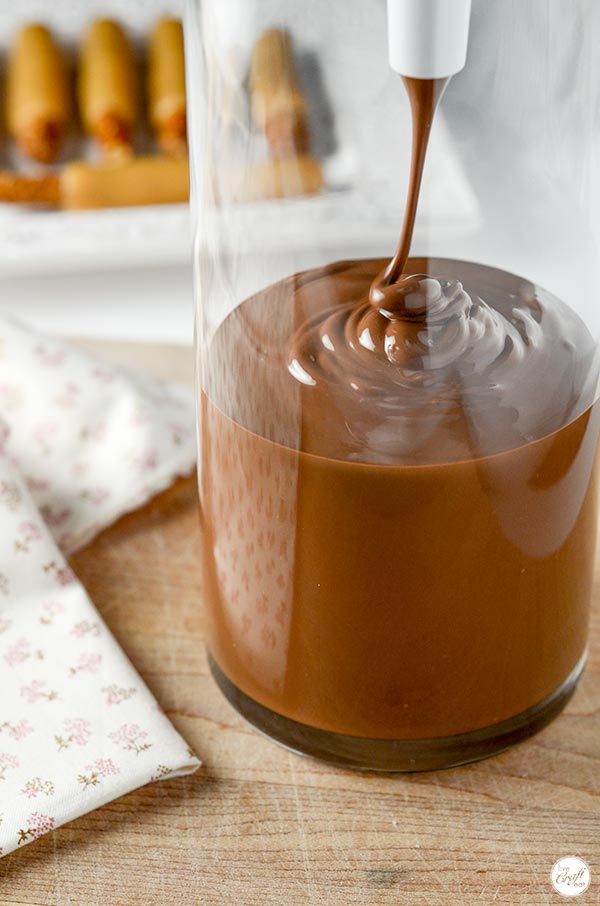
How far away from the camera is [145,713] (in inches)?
22.7

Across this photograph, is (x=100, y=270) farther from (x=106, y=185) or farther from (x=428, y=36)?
(x=428, y=36)

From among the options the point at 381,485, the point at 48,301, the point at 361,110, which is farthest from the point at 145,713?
the point at 48,301

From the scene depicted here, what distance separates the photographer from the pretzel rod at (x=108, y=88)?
1501mm

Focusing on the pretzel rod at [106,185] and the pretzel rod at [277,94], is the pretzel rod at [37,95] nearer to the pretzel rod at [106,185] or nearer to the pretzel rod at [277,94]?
the pretzel rod at [106,185]

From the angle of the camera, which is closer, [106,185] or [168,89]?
[106,185]

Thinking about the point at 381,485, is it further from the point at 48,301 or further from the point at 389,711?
the point at 48,301

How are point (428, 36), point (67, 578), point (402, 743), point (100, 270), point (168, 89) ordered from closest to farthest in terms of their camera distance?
point (428, 36), point (402, 743), point (67, 578), point (100, 270), point (168, 89)

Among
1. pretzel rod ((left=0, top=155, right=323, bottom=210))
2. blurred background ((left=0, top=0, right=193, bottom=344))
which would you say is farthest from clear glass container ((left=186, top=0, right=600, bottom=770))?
pretzel rod ((left=0, top=155, right=323, bottom=210))

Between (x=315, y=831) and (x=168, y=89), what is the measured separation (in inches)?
45.7

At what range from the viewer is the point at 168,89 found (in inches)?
59.1

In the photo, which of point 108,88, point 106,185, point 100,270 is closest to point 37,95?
point 108,88

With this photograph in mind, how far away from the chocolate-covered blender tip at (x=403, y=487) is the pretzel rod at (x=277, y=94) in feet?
0.22

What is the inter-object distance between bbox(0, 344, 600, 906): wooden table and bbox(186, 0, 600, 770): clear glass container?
0.02m

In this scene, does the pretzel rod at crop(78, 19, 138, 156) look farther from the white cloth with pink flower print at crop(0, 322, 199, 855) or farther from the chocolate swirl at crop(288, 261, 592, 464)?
the chocolate swirl at crop(288, 261, 592, 464)
